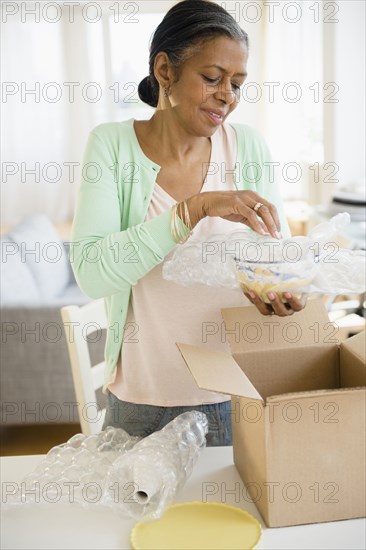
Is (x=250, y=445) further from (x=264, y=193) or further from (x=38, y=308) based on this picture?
(x=38, y=308)

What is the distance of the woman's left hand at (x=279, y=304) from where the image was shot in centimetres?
116

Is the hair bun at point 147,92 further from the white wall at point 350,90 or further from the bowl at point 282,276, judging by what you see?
the white wall at point 350,90

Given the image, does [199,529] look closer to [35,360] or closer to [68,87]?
[35,360]

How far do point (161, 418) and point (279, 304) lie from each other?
369 millimetres

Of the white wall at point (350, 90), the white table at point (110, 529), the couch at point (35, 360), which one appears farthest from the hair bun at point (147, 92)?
the white wall at point (350, 90)

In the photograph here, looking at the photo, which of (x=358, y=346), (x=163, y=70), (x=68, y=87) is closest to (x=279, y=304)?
(x=358, y=346)

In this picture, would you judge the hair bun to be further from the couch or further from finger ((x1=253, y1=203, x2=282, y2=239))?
the couch

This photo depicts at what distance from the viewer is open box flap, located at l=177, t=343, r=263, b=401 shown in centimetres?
95

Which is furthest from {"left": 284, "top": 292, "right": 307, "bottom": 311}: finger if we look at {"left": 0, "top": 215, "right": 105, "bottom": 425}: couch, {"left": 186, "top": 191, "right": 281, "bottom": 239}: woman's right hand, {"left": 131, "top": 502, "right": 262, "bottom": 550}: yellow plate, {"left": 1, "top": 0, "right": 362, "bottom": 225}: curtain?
{"left": 1, "top": 0, "right": 362, "bottom": 225}: curtain

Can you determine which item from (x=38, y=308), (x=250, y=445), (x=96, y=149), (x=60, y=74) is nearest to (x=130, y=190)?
(x=96, y=149)

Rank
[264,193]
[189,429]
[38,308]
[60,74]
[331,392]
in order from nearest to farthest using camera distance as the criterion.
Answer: [331,392] < [189,429] < [264,193] < [38,308] < [60,74]

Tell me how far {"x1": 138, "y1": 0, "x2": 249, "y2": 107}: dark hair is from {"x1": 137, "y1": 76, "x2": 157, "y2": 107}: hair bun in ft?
0.35

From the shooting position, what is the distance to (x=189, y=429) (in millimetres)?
1172

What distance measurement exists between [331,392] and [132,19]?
585 centimetres
